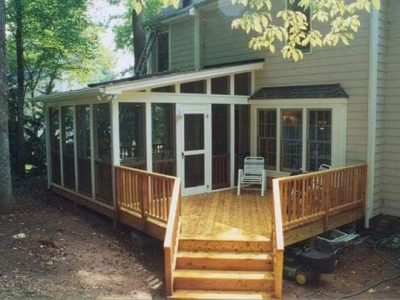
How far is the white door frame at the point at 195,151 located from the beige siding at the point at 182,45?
3928 mm

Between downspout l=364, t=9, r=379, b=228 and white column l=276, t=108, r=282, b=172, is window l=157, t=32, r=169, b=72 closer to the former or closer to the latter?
white column l=276, t=108, r=282, b=172

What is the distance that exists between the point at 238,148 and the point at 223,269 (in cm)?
485

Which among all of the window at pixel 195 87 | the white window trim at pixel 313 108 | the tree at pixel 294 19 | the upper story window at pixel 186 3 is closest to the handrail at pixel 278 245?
the tree at pixel 294 19

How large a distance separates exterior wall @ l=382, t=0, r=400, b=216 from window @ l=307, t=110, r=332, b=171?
1.18 metres

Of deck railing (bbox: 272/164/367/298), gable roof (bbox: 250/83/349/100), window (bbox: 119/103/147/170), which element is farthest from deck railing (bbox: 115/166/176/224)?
gable roof (bbox: 250/83/349/100)

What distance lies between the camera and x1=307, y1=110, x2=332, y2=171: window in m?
9.35

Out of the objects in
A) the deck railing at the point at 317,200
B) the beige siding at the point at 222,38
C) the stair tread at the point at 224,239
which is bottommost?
the stair tread at the point at 224,239

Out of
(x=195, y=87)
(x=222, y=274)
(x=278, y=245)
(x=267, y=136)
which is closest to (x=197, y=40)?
(x=195, y=87)

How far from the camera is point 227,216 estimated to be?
805cm

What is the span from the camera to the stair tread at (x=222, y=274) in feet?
20.1

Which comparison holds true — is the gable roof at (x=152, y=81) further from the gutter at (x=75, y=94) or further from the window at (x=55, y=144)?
the window at (x=55, y=144)

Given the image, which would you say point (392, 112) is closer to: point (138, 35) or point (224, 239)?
point (224, 239)

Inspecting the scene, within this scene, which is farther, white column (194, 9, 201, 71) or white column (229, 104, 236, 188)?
white column (194, 9, 201, 71)

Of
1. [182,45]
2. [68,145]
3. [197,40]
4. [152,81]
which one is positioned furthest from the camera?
[182,45]
